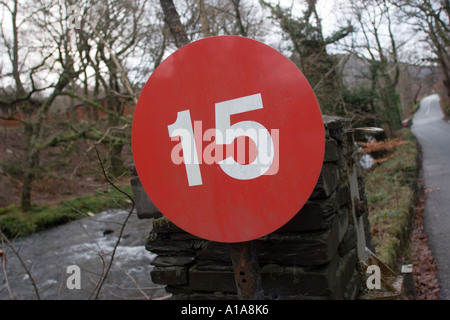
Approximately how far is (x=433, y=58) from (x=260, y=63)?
26513 millimetres

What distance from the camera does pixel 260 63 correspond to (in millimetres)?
1408

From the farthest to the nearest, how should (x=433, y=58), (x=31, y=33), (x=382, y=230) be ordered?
(x=433, y=58) < (x=31, y=33) < (x=382, y=230)

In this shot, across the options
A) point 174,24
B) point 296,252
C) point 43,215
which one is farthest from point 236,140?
point 43,215

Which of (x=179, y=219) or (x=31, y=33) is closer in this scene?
(x=179, y=219)

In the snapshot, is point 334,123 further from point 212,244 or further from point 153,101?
point 153,101

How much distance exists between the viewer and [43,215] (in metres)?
13.5

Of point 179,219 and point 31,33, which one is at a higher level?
point 31,33

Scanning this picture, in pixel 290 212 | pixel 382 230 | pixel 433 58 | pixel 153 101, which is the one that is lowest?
pixel 382 230

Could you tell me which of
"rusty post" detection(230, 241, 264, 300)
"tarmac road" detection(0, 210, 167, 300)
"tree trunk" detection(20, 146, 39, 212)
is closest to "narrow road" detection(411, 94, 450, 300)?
"rusty post" detection(230, 241, 264, 300)

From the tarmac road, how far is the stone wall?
16.9 feet

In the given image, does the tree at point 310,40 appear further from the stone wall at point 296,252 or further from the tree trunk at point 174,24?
the stone wall at point 296,252

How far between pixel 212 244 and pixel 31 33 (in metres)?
14.9
